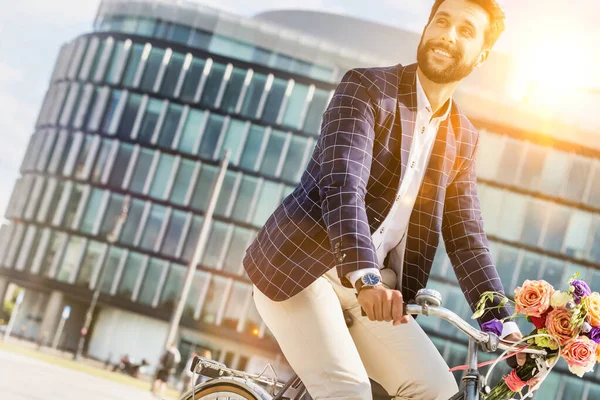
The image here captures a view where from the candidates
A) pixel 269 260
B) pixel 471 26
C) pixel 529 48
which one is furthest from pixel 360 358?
Answer: pixel 529 48

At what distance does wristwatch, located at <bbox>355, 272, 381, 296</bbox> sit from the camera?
94.1 inches

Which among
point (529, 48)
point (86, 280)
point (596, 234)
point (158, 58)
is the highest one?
point (158, 58)

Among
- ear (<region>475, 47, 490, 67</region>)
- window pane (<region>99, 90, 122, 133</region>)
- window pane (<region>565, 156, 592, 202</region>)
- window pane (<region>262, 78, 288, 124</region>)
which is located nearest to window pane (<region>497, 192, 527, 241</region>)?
window pane (<region>565, 156, 592, 202</region>)

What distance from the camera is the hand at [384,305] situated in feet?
7.50

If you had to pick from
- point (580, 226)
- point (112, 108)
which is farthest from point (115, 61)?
point (580, 226)

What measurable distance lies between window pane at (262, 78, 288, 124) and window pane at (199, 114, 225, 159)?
253 cm

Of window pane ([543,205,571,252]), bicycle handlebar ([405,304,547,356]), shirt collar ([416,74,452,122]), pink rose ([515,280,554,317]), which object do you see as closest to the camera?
bicycle handlebar ([405,304,547,356])

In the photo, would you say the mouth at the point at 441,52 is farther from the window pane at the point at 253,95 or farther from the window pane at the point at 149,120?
the window pane at the point at 149,120

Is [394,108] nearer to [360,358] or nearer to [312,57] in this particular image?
[360,358]

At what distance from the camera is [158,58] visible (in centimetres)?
4800

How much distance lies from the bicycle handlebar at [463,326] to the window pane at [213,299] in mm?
42108

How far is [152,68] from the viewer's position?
1890 inches

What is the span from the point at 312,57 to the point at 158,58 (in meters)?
9.08

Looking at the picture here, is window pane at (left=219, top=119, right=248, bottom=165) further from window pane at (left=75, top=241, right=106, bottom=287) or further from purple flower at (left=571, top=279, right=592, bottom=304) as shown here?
purple flower at (left=571, top=279, right=592, bottom=304)
